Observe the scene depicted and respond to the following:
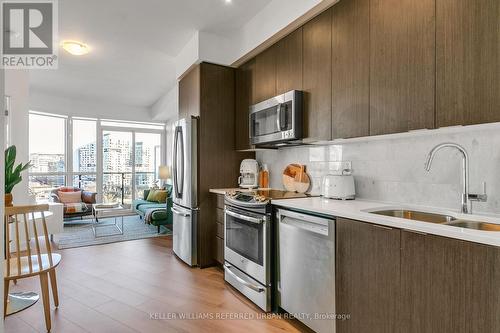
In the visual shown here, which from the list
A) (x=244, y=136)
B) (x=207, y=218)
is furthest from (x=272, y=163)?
(x=207, y=218)

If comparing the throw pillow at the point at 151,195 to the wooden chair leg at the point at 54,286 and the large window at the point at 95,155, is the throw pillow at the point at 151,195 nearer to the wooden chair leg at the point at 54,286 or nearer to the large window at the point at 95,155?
the large window at the point at 95,155

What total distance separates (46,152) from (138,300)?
5.40 metres

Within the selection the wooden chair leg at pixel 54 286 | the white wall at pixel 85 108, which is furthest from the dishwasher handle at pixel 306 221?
the white wall at pixel 85 108

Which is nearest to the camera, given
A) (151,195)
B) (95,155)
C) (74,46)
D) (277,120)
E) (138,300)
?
(138,300)

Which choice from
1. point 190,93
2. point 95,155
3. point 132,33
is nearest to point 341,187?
point 190,93

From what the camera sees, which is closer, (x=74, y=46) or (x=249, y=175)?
(x=249, y=175)

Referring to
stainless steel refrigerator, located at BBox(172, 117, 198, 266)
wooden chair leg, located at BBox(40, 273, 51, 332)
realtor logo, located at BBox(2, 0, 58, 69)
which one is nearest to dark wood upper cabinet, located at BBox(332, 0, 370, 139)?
stainless steel refrigerator, located at BBox(172, 117, 198, 266)

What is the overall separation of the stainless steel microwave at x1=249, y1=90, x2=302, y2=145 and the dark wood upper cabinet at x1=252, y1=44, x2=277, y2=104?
14 cm

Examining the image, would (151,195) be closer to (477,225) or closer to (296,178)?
(296,178)

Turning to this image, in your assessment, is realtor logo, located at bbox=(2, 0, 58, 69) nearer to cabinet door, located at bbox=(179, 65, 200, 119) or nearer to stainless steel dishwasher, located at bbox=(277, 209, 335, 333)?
cabinet door, located at bbox=(179, 65, 200, 119)

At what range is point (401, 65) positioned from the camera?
5.46 feet

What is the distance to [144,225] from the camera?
5.73 metres

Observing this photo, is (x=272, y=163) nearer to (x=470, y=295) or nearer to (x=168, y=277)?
(x=168, y=277)

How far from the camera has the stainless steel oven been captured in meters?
2.25
